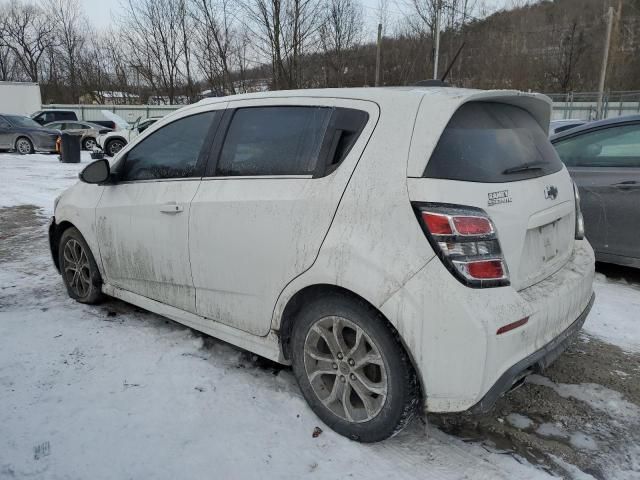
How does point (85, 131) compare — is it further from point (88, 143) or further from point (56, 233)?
point (56, 233)

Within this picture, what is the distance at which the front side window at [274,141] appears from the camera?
265 centimetres

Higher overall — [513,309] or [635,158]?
[635,158]

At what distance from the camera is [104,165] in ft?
11.7

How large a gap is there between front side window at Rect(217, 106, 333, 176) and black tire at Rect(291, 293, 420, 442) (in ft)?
2.32

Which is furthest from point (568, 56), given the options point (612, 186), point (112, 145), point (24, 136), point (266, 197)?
point (266, 197)

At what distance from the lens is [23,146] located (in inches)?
750

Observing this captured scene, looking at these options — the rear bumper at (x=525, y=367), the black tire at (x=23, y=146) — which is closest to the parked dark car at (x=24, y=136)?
the black tire at (x=23, y=146)

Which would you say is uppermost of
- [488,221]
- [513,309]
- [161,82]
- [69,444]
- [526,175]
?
[161,82]

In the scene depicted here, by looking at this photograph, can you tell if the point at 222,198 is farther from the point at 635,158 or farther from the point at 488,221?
the point at 635,158

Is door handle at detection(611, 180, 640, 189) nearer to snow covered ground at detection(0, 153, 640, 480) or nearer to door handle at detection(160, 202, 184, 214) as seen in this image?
snow covered ground at detection(0, 153, 640, 480)

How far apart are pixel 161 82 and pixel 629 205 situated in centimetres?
3827

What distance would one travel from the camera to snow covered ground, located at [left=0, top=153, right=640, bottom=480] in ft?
7.66

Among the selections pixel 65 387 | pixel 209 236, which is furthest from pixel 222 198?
pixel 65 387

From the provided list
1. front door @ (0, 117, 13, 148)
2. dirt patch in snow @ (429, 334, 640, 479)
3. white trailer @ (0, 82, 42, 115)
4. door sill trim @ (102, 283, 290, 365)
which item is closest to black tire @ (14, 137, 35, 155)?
front door @ (0, 117, 13, 148)
